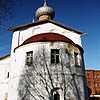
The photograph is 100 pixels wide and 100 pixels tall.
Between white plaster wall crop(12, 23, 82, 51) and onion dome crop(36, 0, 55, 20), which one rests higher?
onion dome crop(36, 0, 55, 20)

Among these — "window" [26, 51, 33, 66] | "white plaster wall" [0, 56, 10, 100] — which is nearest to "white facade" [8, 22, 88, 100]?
"window" [26, 51, 33, 66]

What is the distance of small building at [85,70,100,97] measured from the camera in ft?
142

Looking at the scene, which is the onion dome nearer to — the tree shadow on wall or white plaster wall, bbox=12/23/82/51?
white plaster wall, bbox=12/23/82/51

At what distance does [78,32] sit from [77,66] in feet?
26.6

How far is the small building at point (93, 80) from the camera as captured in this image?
1699 inches

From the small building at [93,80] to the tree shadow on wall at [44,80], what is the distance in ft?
114

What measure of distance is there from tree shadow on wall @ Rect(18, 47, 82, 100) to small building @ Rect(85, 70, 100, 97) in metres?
34.6

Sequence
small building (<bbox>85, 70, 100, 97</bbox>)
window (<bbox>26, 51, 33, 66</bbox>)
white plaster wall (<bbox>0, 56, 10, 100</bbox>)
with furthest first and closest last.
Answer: small building (<bbox>85, 70, 100, 97</bbox>) < white plaster wall (<bbox>0, 56, 10, 100</bbox>) < window (<bbox>26, 51, 33, 66</bbox>)

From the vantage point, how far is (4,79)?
17.1 m

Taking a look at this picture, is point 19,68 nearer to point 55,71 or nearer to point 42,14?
point 55,71

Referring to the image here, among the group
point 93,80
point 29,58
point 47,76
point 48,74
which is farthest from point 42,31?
point 93,80

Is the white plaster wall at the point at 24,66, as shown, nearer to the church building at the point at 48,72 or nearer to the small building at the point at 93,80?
the church building at the point at 48,72

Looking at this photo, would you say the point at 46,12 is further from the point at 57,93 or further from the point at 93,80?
the point at 93,80

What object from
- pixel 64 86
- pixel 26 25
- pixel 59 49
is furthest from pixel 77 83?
pixel 26 25
